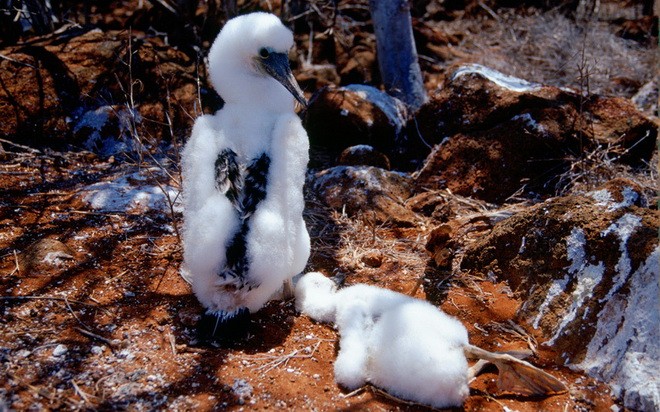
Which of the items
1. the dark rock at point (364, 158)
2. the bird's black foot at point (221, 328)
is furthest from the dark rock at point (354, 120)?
the bird's black foot at point (221, 328)

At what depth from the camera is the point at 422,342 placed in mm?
2047

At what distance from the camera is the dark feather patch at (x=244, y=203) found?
84.0 inches

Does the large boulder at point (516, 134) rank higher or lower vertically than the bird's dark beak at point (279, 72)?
lower

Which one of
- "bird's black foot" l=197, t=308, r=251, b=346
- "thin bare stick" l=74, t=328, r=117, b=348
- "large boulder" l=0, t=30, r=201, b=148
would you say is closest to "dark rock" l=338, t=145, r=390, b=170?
"large boulder" l=0, t=30, r=201, b=148

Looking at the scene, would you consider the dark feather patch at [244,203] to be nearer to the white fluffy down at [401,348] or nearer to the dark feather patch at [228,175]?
the dark feather patch at [228,175]

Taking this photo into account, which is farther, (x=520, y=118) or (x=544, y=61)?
(x=544, y=61)

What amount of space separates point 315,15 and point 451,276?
4373 mm

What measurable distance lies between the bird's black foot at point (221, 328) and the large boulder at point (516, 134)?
6.35ft

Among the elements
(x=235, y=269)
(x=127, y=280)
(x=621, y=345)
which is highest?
(x=235, y=269)

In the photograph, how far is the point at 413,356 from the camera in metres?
2.01

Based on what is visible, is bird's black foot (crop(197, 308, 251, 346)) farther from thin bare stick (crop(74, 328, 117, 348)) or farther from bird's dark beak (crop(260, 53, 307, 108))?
bird's dark beak (crop(260, 53, 307, 108))

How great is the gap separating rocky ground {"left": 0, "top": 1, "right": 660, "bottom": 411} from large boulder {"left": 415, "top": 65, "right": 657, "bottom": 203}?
1cm

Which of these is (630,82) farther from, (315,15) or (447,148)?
(315,15)

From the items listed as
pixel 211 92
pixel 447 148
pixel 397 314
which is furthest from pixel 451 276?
pixel 211 92
